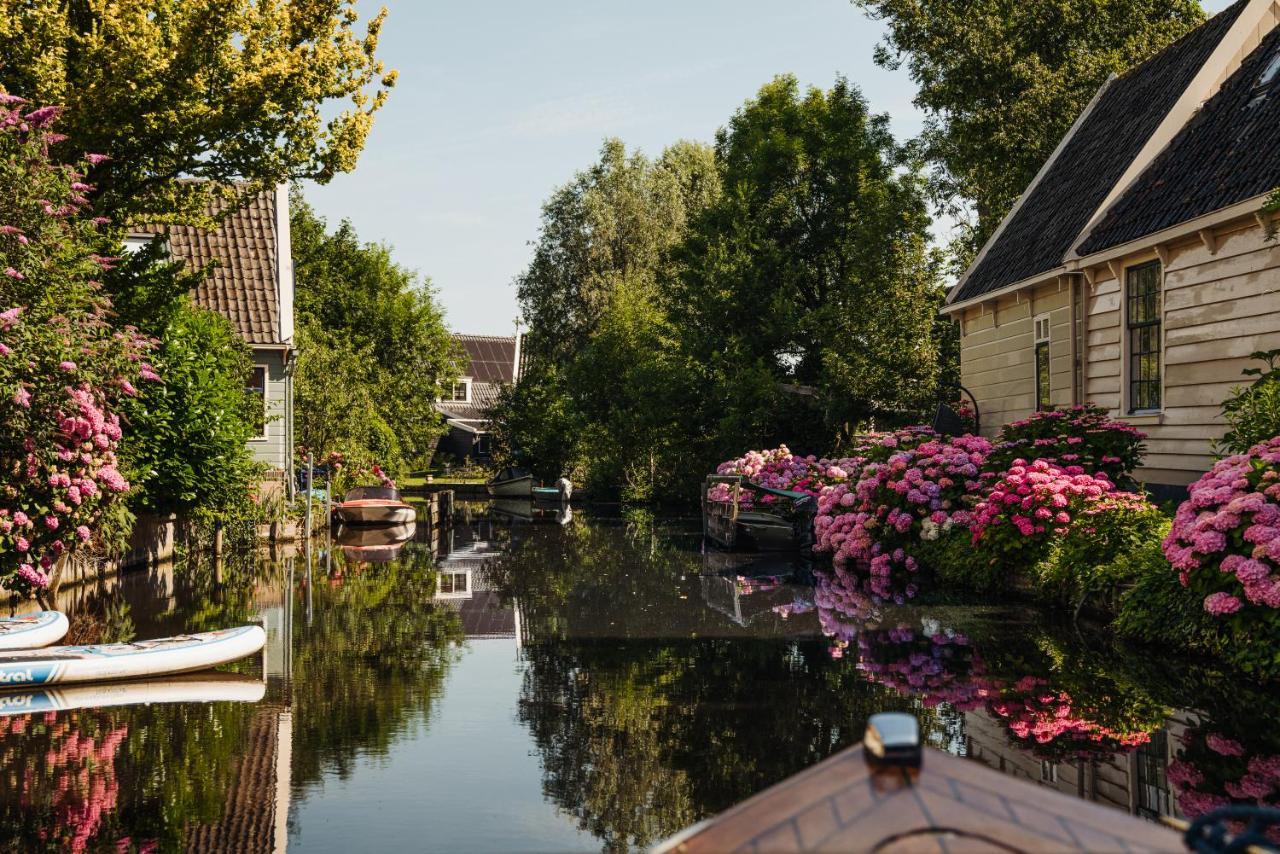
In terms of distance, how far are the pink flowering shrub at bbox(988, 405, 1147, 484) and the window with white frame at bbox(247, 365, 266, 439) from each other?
53.5 ft

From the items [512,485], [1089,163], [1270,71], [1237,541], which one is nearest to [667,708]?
[1237,541]

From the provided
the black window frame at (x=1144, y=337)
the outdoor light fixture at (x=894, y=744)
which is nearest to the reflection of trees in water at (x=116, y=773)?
the outdoor light fixture at (x=894, y=744)

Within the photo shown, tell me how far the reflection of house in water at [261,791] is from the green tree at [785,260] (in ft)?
91.3

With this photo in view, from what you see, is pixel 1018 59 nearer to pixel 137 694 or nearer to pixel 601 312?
pixel 137 694

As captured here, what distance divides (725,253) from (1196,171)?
24108 mm

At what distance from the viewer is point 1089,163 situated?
23.2m

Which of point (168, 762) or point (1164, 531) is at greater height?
point (1164, 531)

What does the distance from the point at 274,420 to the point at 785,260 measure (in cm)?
1911

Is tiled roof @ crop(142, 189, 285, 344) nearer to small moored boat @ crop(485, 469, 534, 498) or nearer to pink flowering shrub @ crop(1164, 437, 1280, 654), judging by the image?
small moored boat @ crop(485, 469, 534, 498)

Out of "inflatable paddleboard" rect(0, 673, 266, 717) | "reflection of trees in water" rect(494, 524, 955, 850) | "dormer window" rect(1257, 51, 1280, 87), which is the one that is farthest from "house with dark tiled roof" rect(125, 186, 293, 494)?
"dormer window" rect(1257, 51, 1280, 87)

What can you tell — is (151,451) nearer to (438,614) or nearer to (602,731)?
(438,614)

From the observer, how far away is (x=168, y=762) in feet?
26.6

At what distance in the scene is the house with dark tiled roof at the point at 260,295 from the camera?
28812mm

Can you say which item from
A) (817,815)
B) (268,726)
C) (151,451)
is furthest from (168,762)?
(151,451)
